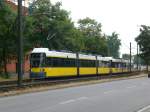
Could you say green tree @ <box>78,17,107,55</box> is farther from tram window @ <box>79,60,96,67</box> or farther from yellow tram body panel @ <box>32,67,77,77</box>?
yellow tram body panel @ <box>32,67,77,77</box>

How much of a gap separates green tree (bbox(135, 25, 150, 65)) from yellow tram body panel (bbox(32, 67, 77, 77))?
62.3 m

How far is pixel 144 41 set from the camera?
119 meters

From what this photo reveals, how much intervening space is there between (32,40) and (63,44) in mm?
5640

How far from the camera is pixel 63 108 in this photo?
19.8 m

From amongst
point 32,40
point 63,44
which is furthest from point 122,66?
point 32,40

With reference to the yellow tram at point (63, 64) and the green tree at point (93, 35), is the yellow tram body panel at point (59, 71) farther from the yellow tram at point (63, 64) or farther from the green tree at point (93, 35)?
the green tree at point (93, 35)

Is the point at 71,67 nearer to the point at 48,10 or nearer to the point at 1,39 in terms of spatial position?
the point at 1,39

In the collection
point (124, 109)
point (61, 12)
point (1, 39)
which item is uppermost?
point (61, 12)

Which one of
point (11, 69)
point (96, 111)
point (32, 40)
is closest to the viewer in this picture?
point (96, 111)

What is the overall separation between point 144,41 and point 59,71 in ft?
228

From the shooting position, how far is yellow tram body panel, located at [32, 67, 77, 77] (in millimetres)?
49341

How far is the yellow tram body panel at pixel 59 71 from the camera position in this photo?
162 ft

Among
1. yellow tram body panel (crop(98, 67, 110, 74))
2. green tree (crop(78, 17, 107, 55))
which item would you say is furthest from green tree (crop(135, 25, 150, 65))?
yellow tram body panel (crop(98, 67, 110, 74))

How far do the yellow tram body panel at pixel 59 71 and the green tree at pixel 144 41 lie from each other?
62.3 meters
